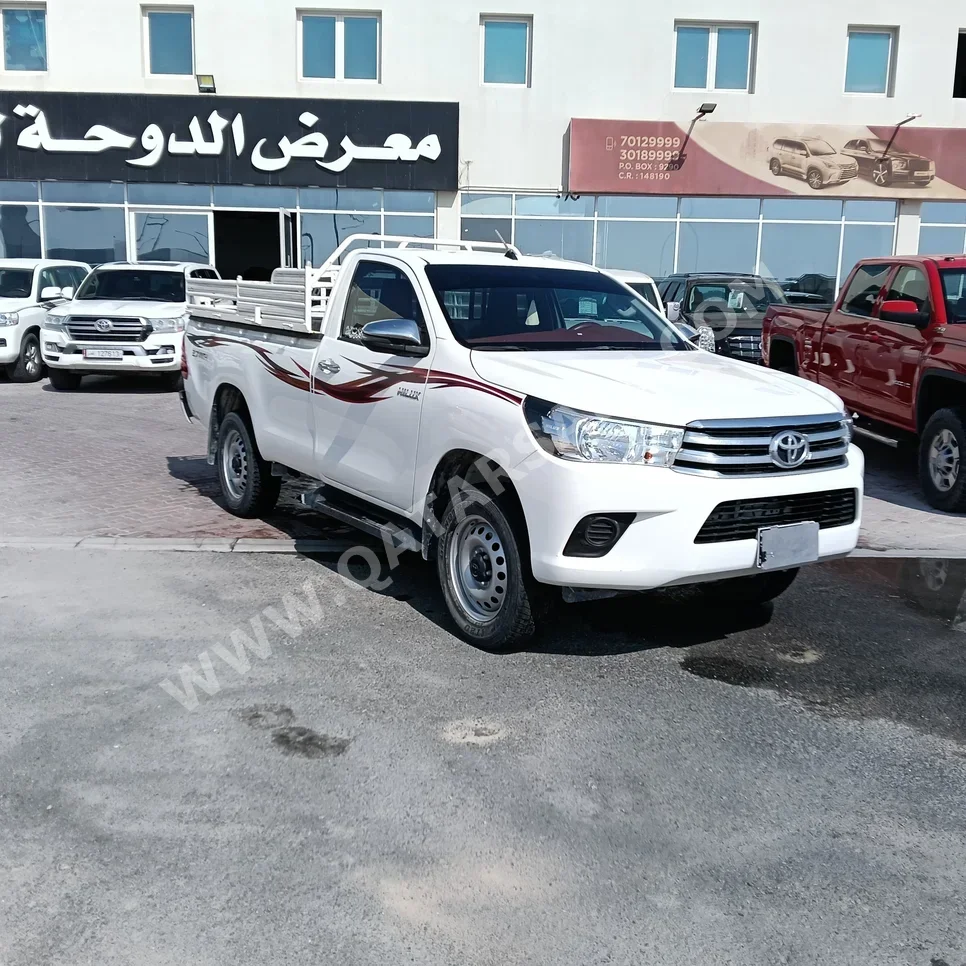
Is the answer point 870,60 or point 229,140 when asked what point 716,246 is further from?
point 229,140

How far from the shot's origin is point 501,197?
73.6ft

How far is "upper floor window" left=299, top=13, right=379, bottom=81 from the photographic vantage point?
71.9ft

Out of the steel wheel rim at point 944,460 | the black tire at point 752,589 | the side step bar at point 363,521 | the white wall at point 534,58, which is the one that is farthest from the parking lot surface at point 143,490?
the white wall at point 534,58

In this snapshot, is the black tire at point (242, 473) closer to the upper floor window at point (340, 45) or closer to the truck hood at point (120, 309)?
the truck hood at point (120, 309)

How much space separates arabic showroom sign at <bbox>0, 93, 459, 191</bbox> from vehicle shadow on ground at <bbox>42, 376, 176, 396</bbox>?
702 centimetres

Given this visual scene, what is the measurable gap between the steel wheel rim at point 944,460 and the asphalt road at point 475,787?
8.96 feet

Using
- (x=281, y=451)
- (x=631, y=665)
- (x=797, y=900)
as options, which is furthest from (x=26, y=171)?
(x=797, y=900)

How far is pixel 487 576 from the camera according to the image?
495 cm

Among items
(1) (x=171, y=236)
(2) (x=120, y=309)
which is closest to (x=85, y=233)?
(1) (x=171, y=236)

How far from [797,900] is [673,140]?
2099 cm

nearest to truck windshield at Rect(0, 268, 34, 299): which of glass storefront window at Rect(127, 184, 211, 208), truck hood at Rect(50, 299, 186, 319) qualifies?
truck hood at Rect(50, 299, 186, 319)

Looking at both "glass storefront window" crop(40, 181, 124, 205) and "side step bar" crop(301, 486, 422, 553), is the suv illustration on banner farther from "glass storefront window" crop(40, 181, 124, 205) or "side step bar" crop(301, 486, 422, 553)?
"side step bar" crop(301, 486, 422, 553)

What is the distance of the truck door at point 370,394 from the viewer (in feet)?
17.5

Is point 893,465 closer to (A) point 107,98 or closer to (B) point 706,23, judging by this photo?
(B) point 706,23
